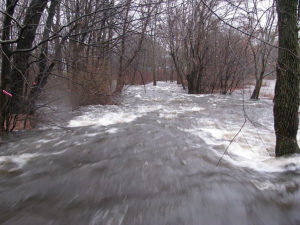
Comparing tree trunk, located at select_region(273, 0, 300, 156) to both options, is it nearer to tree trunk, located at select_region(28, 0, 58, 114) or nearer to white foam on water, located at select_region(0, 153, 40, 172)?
→ white foam on water, located at select_region(0, 153, 40, 172)

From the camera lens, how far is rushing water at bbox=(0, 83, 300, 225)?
1902 mm

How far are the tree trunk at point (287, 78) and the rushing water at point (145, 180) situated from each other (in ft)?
0.89

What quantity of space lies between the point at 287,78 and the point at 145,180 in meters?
2.22

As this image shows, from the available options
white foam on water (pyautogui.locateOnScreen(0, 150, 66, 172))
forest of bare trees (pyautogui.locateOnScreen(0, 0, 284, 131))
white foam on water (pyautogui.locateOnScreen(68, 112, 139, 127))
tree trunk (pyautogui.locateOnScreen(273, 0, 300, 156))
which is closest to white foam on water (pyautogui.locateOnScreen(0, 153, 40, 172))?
white foam on water (pyautogui.locateOnScreen(0, 150, 66, 172))

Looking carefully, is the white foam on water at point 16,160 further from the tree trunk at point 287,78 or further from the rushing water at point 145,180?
the tree trunk at point 287,78

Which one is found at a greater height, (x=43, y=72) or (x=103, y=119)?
(x=43, y=72)

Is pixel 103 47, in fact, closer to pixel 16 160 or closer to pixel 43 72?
pixel 43 72

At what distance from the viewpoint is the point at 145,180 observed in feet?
8.18

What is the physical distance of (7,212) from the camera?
194 cm

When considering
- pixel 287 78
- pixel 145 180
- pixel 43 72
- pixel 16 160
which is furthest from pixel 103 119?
pixel 287 78

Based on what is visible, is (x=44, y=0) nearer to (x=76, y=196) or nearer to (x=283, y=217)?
(x=76, y=196)

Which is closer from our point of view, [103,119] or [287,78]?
[287,78]

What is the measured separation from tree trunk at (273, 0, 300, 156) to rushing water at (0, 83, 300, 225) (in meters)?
0.27

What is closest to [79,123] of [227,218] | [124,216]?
[124,216]
